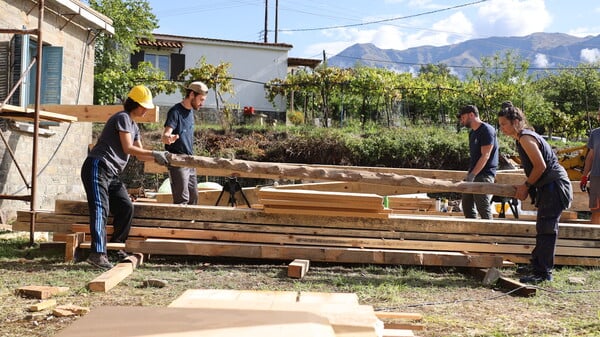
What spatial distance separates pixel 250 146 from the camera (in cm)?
2069

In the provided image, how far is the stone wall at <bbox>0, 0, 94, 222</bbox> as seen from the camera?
420 inches

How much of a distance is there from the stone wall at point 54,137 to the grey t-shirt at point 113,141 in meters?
→ 5.41

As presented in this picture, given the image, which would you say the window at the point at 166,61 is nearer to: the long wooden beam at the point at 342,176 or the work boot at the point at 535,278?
the long wooden beam at the point at 342,176

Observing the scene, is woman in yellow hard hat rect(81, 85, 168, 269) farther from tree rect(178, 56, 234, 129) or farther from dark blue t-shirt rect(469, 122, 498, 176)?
tree rect(178, 56, 234, 129)

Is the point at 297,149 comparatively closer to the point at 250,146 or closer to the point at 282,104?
the point at 250,146

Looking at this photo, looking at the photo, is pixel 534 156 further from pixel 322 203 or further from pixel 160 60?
pixel 160 60

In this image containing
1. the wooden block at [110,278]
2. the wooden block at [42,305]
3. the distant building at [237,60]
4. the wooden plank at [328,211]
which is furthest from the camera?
the distant building at [237,60]

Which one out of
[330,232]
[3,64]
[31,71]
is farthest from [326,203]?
[31,71]

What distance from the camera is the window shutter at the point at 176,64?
30.2 meters

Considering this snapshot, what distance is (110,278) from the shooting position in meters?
5.10

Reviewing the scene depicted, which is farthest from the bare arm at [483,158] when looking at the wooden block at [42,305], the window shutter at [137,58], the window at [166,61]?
the window shutter at [137,58]

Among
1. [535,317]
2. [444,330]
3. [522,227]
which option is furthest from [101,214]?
[522,227]

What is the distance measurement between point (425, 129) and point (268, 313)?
19911mm

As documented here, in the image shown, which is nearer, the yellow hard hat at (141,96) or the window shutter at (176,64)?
the yellow hard hat at (141,96)
